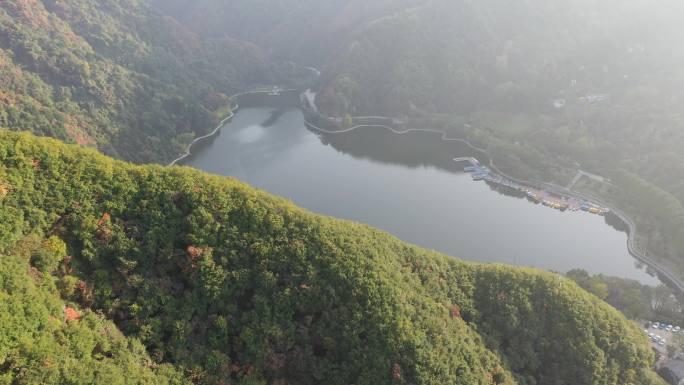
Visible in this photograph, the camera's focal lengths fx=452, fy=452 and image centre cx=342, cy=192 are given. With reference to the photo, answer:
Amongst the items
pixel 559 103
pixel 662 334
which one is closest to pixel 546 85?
pixel 559 103

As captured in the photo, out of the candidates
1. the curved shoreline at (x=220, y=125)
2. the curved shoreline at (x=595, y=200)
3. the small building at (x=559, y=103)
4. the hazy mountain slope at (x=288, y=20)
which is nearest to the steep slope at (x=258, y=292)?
the curved shoreline at (x=595, y=200)

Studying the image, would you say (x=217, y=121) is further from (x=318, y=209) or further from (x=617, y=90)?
(x=617, y=90)

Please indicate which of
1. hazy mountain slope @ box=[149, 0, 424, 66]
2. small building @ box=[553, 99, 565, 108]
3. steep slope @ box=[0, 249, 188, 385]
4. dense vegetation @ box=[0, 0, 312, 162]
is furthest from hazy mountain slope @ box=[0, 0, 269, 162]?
small building @ box=[553, 99, 565, 108]

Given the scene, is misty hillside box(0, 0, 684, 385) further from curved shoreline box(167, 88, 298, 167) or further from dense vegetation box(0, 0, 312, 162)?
curved shoreline box(167, 88, 298, 167)

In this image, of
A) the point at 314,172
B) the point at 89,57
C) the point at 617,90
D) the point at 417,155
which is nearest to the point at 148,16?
the point at 89,57

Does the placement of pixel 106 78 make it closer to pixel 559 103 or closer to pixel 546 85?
pixel 546 85
